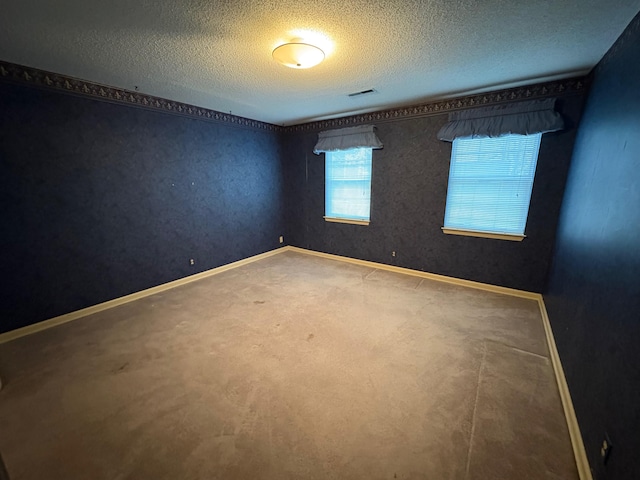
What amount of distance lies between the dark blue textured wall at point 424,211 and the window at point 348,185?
136 millimetres

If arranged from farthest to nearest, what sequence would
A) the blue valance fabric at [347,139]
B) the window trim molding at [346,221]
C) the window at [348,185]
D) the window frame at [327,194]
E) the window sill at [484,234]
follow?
the window trim molding at [346,221] < the window at [348,185] < the window frame at [327,194] < the blue valance fabric at [347,139] < the window sill at [484,234]

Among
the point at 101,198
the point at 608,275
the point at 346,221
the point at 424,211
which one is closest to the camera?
the point at 608,275

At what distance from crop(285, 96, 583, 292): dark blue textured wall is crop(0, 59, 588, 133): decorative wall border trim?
113mm

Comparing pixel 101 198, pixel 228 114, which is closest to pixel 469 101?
pixel 228 114

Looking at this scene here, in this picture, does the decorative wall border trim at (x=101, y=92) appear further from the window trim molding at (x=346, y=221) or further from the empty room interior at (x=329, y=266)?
the window trim molding at (x=346, y=221)

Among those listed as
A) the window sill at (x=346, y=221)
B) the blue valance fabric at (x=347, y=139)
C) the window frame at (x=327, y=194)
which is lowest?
the window sill at (x=346, y=221)

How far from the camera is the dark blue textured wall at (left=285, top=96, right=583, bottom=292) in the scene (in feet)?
9.41

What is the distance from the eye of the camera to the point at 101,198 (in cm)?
284

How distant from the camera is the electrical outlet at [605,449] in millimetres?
1119

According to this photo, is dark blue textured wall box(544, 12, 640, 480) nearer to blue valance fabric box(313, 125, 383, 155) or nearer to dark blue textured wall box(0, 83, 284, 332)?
blue valance fabric box(313, 125, 383, 155)

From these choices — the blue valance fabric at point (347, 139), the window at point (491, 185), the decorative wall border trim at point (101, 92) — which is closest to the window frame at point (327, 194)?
the blue valance fabric at point (347, 139)

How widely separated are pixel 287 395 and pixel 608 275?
2.05 meters

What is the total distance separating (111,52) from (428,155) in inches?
139

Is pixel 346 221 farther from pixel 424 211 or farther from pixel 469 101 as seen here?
pixel 469 101
